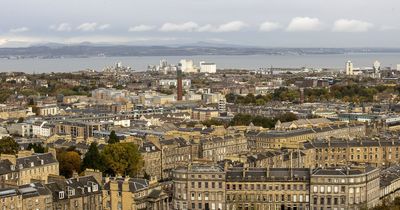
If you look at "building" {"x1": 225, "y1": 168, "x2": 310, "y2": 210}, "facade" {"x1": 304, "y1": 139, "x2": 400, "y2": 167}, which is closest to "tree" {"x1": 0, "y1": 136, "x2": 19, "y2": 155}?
"building" {"x1": 225, "y1": 168, "x2": 310, "y2": 210}

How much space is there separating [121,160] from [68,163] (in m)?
3.13

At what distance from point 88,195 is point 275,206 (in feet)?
29.6

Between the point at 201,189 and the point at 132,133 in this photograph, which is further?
the point at 132,133

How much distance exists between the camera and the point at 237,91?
124250mm

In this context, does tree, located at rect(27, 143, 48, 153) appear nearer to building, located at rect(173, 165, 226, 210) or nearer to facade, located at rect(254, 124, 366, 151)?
building, located at rect(173, 165, 226, 210)

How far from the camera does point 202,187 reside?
36.7 m

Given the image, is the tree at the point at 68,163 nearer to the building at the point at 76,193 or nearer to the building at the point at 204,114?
the building at the point at 76,193

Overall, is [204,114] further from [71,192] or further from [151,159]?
[71,192]

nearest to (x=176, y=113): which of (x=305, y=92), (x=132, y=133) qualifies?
(x=132, y=133)

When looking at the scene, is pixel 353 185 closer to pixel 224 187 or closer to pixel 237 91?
pixel 224 187

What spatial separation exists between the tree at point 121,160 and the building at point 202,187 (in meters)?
6.20

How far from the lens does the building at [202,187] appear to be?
36.6 m

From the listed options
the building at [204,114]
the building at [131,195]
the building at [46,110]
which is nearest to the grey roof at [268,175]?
the building at [131,195]

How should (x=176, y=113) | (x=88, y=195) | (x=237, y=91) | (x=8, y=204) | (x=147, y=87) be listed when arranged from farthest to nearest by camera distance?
(x=147, y=87) → (x=237, y=91) → (x=176, y=113) → (x=88, y=195) → (x=8, y=204)
